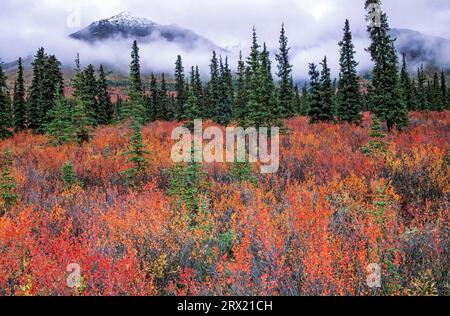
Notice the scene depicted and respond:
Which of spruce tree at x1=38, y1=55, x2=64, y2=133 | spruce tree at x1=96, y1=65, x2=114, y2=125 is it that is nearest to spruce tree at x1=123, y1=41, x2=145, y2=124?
spruce tree at x1=38, y1=55, x2=64, y2=133

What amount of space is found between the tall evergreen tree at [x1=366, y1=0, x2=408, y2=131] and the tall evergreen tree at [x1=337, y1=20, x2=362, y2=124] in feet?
11.2

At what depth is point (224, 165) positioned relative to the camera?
11.7 m

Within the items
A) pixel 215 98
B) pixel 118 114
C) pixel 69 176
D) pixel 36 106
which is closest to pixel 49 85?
pixel 36 106

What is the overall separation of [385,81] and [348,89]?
538 centimetres

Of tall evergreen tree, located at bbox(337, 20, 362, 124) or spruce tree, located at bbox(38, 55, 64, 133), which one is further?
spruce tree, located at bbox(38, 55, 64, 133)

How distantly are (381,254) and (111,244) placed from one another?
13.6 feet

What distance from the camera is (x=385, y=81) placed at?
68.0 feet

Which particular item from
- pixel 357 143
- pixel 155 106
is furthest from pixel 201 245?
pixel 155 106

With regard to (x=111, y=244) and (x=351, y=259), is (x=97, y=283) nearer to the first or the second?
(x=111, y=244)

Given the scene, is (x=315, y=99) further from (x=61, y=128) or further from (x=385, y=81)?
(x=61, y=128)

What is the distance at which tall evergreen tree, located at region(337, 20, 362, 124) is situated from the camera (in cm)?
2503

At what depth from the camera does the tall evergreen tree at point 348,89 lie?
2503 cm

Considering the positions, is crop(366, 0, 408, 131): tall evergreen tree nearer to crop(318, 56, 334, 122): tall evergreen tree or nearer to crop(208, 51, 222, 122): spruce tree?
crop(318, 56, 334, 122): tall evergreen tree

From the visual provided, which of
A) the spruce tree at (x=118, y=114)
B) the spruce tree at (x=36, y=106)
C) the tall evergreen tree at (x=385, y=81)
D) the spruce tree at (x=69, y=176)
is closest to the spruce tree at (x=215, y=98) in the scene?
the spruce tree at (x=118, y=114)
